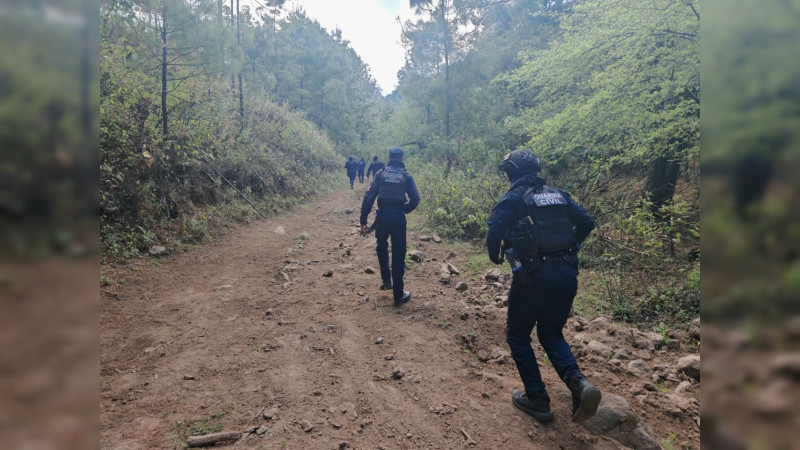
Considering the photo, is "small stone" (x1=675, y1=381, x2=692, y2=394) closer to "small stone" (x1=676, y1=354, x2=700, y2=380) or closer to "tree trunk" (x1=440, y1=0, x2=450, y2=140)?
"small stone" (x1=676, y1=354, x2=700, y2=380)

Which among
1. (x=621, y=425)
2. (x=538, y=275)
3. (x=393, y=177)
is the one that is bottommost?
(x=621, y=425)

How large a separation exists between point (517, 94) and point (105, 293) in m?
A: 14.9

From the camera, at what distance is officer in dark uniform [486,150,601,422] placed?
306 centimetres

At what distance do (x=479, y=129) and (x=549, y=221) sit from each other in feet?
50.7

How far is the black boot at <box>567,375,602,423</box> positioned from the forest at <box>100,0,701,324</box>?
1548 millimetres

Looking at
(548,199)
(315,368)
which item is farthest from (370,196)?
(548,199)

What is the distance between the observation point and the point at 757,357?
440 millimetres

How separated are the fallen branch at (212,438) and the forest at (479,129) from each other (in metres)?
3.58

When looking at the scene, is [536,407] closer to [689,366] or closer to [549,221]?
[549,221]

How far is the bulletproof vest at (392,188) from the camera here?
18.0 ft

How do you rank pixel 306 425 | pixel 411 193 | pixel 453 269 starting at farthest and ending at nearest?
pixel 453 269 < pixel 411 193 < pixel 306 425

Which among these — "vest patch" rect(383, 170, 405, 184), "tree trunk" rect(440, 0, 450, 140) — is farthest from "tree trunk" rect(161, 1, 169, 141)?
"tree trunk" rect(440, 0, 450, 140)

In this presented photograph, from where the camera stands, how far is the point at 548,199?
321cm

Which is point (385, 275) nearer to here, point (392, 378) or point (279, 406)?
point (392, 378)
